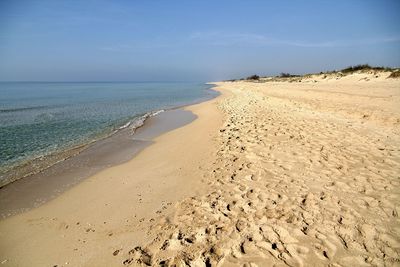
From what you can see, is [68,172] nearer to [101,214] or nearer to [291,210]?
[101,214]

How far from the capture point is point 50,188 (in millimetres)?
6266

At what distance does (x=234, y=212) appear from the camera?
4281 millimetres

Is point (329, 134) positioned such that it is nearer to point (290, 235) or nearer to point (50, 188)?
point (290, 235)

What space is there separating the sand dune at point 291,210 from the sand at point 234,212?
16 millimetres

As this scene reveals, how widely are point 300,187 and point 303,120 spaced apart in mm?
6459

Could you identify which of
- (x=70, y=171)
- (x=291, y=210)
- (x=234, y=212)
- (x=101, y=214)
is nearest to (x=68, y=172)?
(x=70, y=171)

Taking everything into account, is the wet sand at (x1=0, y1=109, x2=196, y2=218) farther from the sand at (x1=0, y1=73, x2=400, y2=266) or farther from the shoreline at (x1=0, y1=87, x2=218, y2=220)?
the sand at (x1=0, y1=73, x2=400, y2=266)

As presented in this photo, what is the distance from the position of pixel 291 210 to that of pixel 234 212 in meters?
0.92

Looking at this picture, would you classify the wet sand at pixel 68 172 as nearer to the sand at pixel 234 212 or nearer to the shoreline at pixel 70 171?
the shoreline at pixel 70 171

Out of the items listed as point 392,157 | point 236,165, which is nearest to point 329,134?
point 392,157

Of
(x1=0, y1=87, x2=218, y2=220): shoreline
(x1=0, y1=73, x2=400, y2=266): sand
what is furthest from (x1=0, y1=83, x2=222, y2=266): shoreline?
(x1=0, y1=87, x2=218, y2=220): shoreline

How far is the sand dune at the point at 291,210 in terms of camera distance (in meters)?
3.32

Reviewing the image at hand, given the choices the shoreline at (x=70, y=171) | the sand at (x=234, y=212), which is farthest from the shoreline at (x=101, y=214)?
the shoreline at (x=70, y=171)

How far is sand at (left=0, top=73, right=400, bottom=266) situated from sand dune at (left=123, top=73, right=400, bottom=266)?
2 centimetres
